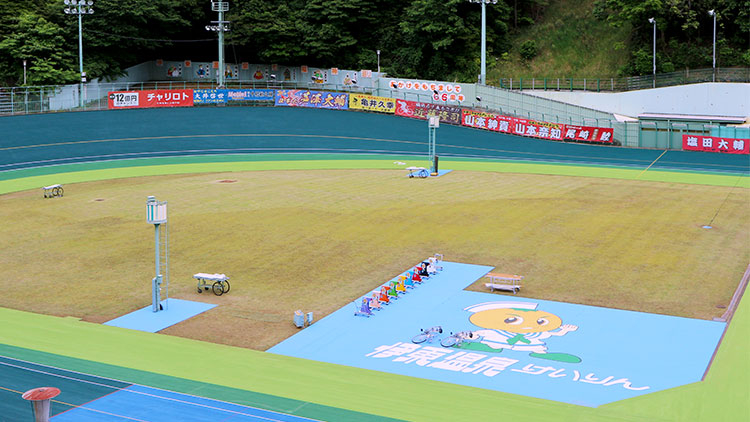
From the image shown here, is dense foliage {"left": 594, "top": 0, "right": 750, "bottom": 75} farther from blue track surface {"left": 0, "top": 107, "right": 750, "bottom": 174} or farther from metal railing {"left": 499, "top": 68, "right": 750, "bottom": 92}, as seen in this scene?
blue track surface {"left": 0, "top": 107, "right": 750, "bottom": 174}

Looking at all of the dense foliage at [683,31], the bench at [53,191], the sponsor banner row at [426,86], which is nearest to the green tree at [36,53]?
the sponsor banner row at [426,86]

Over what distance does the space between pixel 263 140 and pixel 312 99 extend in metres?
14.2

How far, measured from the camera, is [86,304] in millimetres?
30000

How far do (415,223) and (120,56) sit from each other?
67249 millimetres

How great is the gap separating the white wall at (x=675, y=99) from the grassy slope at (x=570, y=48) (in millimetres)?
5651

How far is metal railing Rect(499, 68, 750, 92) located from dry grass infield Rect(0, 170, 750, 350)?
31.7 m

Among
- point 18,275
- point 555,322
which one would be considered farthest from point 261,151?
point 555,322

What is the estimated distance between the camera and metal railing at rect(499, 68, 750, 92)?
269 feet

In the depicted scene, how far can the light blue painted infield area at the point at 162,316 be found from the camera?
27.6m

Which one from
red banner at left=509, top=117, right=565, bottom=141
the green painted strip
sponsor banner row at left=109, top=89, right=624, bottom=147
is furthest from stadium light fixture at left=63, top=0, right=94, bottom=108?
the green painted strip

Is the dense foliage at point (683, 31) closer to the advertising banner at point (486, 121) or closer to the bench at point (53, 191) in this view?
the advertising banner at point (486, 121)

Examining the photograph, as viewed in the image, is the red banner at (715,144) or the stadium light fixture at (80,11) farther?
the stadium light fixture at (80,11)

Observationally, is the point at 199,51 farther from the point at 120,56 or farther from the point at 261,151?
the point at 261,151

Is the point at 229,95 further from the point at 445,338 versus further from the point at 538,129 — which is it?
the point at 445,338
